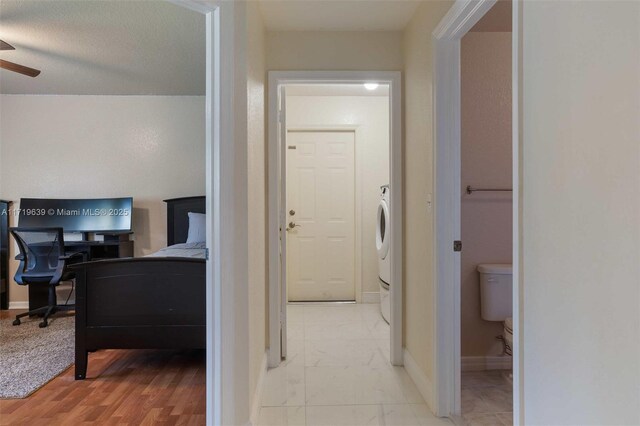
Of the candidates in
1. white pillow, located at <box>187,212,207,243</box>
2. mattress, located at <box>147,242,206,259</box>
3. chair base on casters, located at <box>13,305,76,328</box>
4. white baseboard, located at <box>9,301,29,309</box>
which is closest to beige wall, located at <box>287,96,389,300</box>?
white pillow, located at <box>187,212,207,243</box>

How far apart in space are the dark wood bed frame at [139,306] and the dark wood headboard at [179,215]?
1.92 metres

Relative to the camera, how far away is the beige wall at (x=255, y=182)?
5.52ft

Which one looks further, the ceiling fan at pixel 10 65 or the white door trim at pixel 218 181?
the ceiling fan at pixel 10 65

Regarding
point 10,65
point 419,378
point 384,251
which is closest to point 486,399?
point 419,378

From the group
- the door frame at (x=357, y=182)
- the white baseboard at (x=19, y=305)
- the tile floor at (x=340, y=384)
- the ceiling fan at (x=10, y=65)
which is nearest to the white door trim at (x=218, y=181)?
the tile floor at (x=340, y=384)

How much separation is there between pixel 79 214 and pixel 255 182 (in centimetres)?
335

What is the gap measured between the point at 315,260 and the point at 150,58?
8.89 ft

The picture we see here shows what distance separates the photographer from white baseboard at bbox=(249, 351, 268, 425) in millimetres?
1711

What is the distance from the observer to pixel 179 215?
13.7 feet

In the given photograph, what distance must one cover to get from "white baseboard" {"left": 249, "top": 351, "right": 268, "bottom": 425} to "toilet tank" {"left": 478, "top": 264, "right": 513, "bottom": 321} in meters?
1.52

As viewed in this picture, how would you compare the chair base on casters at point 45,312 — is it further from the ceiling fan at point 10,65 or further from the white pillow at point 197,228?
the ceiling fan at point 10,65
